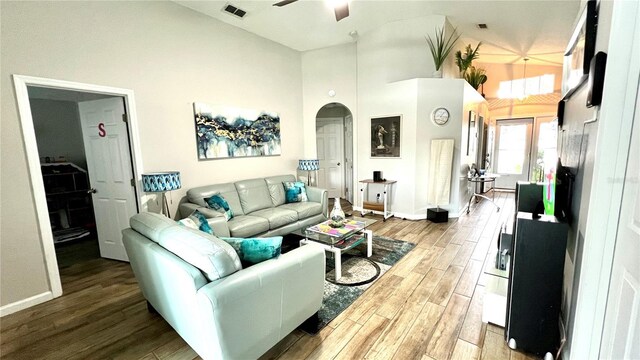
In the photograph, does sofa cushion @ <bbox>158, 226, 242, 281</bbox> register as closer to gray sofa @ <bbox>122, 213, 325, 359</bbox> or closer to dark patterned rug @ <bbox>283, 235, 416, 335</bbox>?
gray sofa @ <bbox>122, 213, 325, 359</bbox>

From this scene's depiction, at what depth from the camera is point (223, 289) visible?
1.32 m

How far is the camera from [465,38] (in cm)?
514

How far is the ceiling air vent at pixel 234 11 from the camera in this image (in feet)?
11.8

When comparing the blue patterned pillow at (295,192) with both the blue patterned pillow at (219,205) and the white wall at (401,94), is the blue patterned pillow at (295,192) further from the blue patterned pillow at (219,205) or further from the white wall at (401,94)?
the white wall at (401,94)

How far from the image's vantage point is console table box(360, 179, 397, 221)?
4.67 meters

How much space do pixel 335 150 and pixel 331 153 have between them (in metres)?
0.13

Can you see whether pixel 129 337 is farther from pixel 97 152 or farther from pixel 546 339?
pixel 546 339

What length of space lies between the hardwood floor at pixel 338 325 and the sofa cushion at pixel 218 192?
1123 mm

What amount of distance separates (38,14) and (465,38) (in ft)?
20.6

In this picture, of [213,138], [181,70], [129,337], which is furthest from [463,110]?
[129,337]

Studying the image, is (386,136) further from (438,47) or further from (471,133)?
(471,133)

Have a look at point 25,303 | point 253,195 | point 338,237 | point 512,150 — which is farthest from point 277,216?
point 512,150

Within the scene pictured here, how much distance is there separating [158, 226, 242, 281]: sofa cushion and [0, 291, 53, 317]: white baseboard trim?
2010 millimetres

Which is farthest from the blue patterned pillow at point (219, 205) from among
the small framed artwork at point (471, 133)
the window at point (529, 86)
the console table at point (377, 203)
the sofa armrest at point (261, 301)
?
the window at point (529, 86)
